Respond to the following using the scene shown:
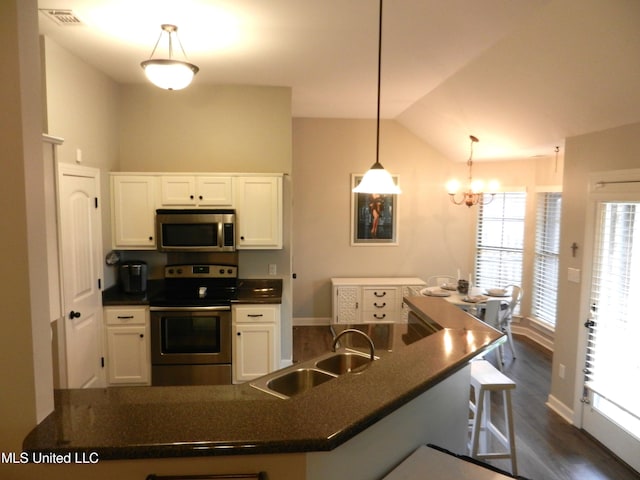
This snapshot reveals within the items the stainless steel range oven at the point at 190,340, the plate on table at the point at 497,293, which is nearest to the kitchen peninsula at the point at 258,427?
the stainless steel range oven at the point at 190,340

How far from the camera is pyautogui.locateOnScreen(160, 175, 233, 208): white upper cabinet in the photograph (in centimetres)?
407

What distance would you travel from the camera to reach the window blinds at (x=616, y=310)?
9.87ft

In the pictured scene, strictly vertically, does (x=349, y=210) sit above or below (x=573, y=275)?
above

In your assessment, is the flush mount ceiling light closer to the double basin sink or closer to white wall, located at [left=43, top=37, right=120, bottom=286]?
white wall, located at [left=43, top=37, right=120, bottom=286]

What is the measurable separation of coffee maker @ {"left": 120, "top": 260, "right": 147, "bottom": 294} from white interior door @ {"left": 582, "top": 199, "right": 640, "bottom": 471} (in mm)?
3958

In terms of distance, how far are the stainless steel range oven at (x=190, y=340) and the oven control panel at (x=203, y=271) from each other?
395 mm

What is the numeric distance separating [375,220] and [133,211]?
3.43 m

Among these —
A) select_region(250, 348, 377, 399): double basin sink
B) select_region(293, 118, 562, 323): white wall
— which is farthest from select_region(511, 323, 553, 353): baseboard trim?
select_region(250, 348, 377, 399): double basin sink

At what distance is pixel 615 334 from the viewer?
10.4 feet

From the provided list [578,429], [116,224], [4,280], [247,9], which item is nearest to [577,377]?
[578,429]

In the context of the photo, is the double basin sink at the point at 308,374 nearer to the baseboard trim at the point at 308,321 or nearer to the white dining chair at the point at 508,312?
the white dining chair at the point at 508,312

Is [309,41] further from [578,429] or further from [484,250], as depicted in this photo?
[484,250]
